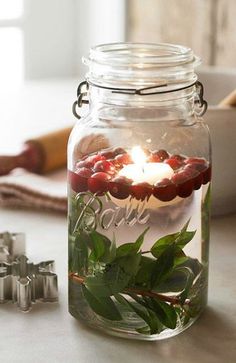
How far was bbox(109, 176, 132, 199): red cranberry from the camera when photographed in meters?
0.88

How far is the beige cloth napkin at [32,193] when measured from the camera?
126 cm

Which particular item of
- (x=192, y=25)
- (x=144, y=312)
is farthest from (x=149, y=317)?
→ (x=192, y=25)

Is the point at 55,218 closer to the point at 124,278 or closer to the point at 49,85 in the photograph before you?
the point at 124,278

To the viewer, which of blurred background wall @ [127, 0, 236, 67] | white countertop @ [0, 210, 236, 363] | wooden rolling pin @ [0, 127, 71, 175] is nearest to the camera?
white countertop @ [0, 210, 236, 363]

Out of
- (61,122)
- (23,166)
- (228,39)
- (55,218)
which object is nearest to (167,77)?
(55,218)

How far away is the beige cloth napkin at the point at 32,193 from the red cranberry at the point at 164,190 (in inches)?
14.5

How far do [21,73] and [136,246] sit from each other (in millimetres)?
1461

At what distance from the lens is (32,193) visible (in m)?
1.28

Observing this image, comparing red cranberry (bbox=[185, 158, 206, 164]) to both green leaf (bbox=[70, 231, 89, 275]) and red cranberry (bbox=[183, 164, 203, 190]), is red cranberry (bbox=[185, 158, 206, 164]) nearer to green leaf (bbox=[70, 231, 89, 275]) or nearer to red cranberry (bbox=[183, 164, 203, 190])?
red cranberry (bbox=[183, 164, 203, 190])

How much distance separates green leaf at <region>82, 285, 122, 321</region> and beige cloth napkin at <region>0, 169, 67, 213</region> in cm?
36

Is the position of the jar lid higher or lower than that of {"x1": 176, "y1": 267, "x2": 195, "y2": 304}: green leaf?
higher

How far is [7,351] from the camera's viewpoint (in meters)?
0.87

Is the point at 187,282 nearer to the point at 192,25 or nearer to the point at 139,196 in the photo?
the point at 139,196

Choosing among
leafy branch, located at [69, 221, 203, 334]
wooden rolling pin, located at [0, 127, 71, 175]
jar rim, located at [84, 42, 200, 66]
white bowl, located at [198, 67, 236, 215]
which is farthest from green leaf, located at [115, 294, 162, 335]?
wooden rolling pin, located at [0, 127, 71, 175]
